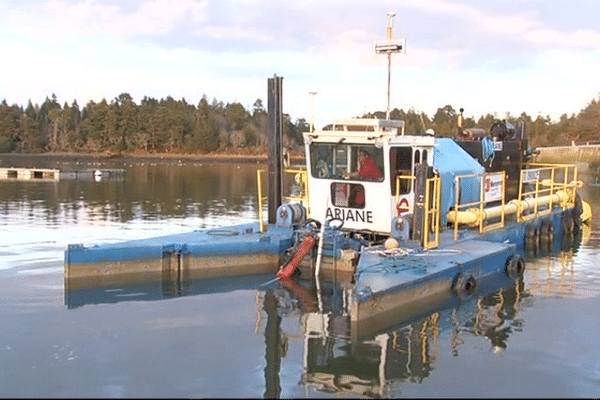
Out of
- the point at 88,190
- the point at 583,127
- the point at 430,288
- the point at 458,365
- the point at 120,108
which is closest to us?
the point at 458,365

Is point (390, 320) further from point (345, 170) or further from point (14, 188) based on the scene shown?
point (14, 188)

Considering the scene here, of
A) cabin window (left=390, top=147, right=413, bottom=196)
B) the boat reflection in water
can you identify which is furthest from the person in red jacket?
the boat reflection in water

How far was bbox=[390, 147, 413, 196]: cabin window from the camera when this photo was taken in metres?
15.5

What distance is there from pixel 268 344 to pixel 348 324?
1.56 meters

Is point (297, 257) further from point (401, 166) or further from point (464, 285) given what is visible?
point (464, 285)

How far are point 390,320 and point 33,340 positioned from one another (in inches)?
212

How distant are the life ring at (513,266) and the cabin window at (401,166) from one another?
2.60m

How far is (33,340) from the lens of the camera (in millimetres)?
10570

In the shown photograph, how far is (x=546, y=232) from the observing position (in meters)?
21.4

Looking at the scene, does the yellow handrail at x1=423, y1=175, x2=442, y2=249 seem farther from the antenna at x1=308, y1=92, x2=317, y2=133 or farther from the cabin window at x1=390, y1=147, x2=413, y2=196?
the antenna at x1=308, y1=92, x2=317, y2=133

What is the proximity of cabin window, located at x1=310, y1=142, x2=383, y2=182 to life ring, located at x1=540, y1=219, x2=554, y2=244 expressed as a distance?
7870 mm

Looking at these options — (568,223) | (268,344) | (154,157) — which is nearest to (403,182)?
(268,344)

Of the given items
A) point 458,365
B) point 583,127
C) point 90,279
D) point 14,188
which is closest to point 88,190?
point 14,188

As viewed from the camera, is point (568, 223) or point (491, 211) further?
point (568, 223)
